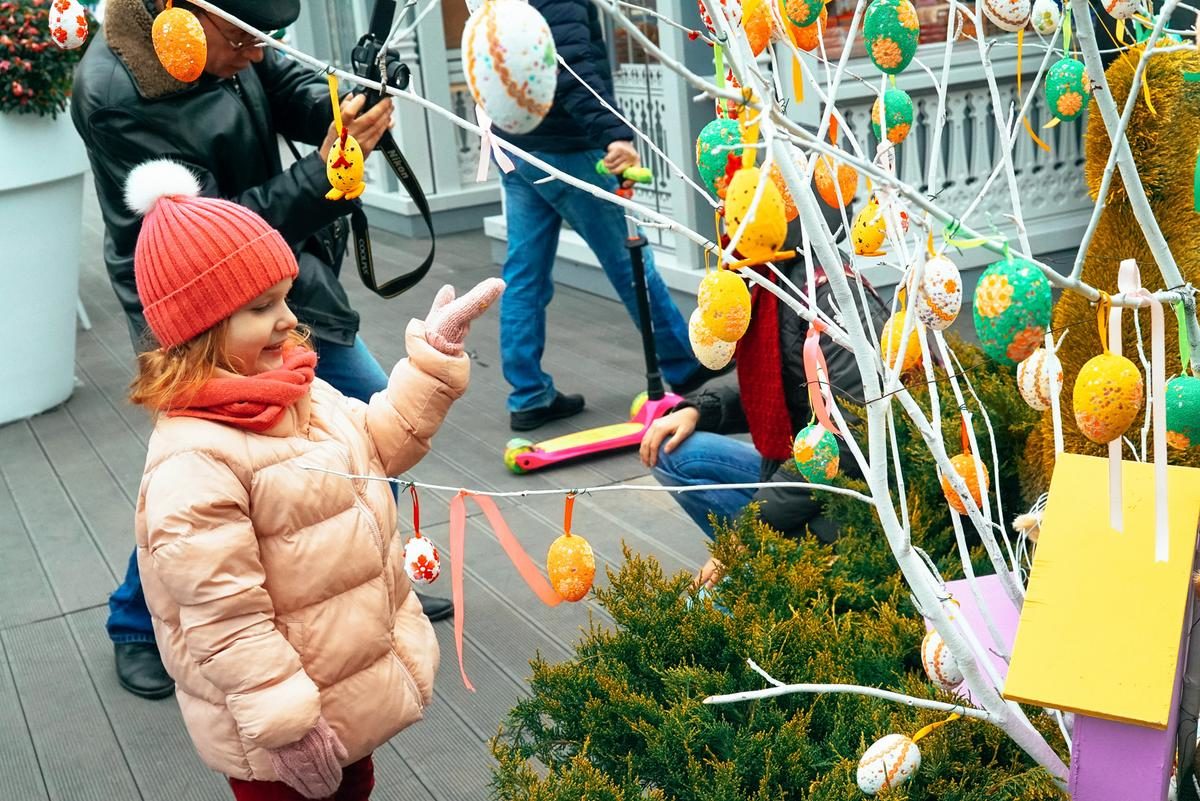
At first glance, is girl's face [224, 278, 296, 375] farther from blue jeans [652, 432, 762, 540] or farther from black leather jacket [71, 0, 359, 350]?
blue jeans [652, 432, 762, 540]

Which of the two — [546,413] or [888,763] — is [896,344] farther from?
[546,413]

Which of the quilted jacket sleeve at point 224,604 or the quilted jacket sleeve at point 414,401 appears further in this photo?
the quilted jacket sleeve at point 414,401

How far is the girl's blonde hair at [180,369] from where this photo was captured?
79.0 inches

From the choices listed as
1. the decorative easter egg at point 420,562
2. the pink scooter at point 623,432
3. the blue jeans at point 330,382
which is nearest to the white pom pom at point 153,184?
the decorative easter egg at point 420,562

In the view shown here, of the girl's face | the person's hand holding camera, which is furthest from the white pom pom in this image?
the person's hand holding camera

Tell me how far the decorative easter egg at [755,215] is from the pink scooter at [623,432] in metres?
3.15

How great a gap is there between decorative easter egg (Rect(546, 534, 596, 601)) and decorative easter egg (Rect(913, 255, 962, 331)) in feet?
1.95

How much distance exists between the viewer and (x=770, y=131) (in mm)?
1000

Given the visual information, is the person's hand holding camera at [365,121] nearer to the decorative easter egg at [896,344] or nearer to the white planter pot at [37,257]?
the decorative easter egg at [896,344]

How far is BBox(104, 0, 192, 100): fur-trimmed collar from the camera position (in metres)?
2.54

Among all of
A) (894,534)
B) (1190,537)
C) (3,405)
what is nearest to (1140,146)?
(1190,537)

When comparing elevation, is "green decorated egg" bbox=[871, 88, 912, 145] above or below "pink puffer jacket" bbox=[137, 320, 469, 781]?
above

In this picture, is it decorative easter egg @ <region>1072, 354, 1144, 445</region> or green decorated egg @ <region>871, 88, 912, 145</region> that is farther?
green decorated egg @ <region>871, 88, 912, 145</region>

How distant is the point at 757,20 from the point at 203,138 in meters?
1.67
